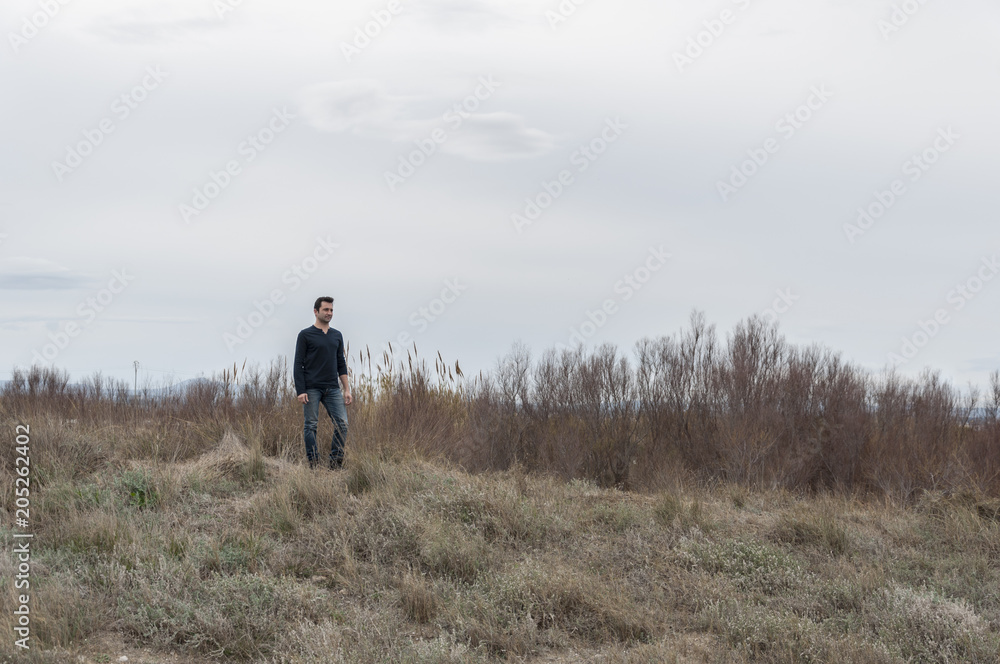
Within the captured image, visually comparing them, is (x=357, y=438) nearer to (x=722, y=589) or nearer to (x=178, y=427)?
(x=178, y=427)

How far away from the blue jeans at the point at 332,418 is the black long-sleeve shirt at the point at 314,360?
10 cm

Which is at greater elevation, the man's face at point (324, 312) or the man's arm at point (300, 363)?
the man's face at point (324, 312)

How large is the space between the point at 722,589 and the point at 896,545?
2.67 m

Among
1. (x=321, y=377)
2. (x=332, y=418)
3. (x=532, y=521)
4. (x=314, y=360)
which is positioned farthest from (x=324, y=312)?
(x=532, y=521)

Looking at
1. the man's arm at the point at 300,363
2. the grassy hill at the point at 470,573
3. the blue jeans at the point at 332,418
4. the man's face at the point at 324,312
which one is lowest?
the grassy hill at the point at 470,573

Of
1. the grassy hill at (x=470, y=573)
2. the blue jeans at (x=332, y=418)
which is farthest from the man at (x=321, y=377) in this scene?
the grassy hill at (x=470, y=573)

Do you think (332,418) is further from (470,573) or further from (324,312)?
(470,573)

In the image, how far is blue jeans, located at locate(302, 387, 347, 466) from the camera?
29.2ft

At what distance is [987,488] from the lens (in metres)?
9.98

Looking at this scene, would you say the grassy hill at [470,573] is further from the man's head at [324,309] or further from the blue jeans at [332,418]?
the man's head at [324,309]

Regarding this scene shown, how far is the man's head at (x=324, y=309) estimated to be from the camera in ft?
29.3

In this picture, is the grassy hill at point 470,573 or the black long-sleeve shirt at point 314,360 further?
the black long-sleeve shirt at point 314,360

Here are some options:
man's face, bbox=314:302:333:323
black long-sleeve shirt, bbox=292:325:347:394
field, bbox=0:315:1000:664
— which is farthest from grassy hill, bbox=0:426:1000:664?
man's face, bbox=314:302:333:323

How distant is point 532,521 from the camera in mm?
7266
